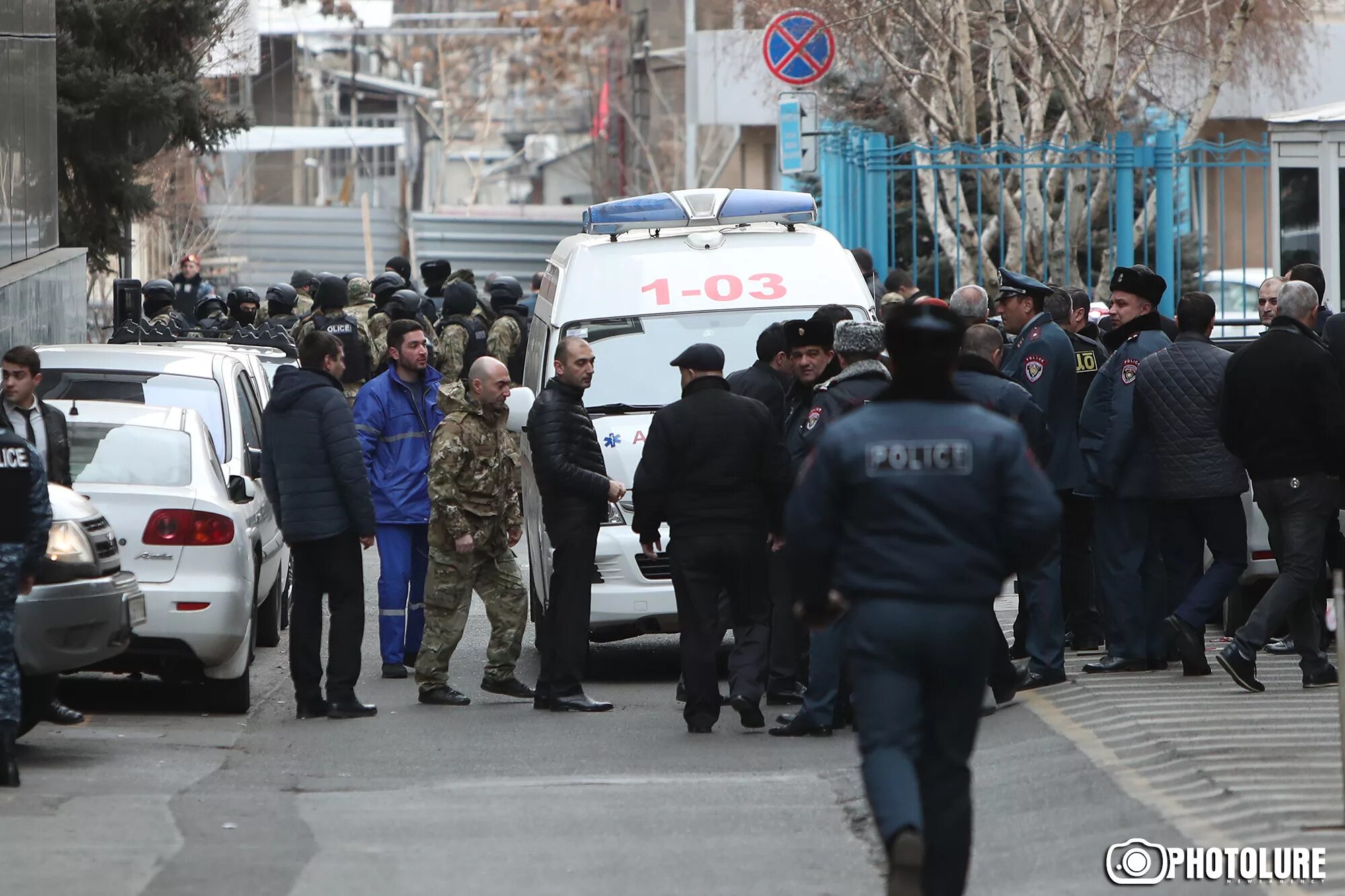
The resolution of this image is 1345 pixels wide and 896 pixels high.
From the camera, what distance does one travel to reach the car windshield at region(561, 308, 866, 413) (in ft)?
39.0

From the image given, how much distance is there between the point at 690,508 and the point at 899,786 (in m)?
4.35

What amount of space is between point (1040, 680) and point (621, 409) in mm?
2914

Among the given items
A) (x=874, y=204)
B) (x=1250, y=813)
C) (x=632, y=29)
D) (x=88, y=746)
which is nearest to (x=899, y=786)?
(x=1250, y=813)

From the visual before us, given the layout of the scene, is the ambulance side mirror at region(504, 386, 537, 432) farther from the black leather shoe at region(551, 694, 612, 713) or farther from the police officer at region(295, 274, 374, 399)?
the police officer at region(295, 274, 374, 399)

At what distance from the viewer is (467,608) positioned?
11.2 meters

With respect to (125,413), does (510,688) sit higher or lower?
lower

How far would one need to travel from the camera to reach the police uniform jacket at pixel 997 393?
9.40 meters

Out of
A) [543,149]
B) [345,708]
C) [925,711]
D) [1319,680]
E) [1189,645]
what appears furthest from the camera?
[543,149]

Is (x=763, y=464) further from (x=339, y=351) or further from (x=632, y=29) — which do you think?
(x=632, y=29)

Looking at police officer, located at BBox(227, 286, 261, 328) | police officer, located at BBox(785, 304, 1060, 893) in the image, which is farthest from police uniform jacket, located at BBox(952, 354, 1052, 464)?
police officer, located at BBox(227, 286, 261, 328)

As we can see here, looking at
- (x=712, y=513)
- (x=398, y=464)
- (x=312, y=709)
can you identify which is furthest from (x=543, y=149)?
(x=712, y=513)

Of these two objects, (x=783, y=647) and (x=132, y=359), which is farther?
(x=132, y=359)

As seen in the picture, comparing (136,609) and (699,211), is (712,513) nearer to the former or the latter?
(136,609)

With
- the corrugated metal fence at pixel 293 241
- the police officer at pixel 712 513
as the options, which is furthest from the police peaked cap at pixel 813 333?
the corrugated metal fence at pixel 293 241
